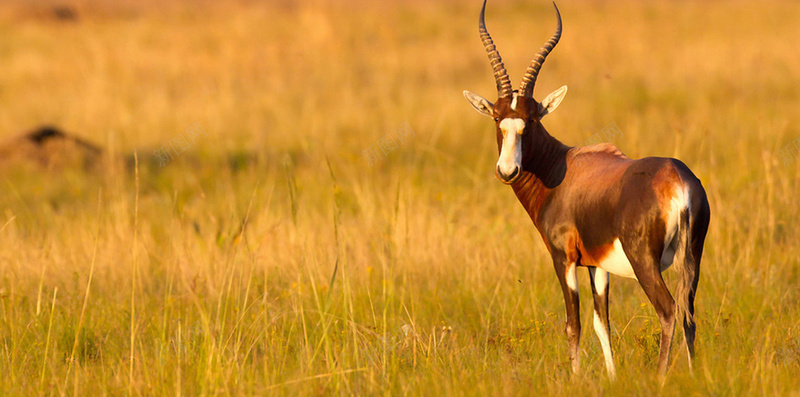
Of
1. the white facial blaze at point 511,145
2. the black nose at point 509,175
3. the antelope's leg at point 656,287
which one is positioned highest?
the white facial blaze at point 511,145

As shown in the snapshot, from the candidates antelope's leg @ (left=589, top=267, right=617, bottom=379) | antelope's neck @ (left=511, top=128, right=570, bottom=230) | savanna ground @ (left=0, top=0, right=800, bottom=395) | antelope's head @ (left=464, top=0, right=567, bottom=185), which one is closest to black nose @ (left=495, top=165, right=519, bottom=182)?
antelope's head @ (left=464, top=0, right=567, bottom=185)

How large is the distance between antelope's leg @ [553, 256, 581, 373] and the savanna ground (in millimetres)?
127

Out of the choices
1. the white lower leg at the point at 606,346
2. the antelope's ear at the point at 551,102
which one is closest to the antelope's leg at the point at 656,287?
the white lower leg at the point at 606,346

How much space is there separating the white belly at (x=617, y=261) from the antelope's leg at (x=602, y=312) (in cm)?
34

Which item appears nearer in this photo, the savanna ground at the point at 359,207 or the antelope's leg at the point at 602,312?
the antelope's leg at the point at 602,312

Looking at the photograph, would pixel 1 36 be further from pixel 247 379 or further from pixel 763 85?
pixel 247 379

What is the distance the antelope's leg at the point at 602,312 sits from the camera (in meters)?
4.53

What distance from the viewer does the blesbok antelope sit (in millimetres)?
3986

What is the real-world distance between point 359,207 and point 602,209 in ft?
17.8

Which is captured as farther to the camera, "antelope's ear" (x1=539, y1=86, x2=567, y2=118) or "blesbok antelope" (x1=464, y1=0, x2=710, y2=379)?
"antelope's ear" (x1=539, y1=86, x2=567, y2=118)

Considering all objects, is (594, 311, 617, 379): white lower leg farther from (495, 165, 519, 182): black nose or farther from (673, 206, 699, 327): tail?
(495, 165, 519, 182): black nose

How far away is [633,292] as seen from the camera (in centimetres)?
651

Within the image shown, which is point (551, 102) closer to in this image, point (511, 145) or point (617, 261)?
point (511, 145)

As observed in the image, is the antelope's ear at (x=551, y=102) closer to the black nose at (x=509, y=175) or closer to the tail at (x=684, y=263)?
the black nose at (x=509, y=175)
